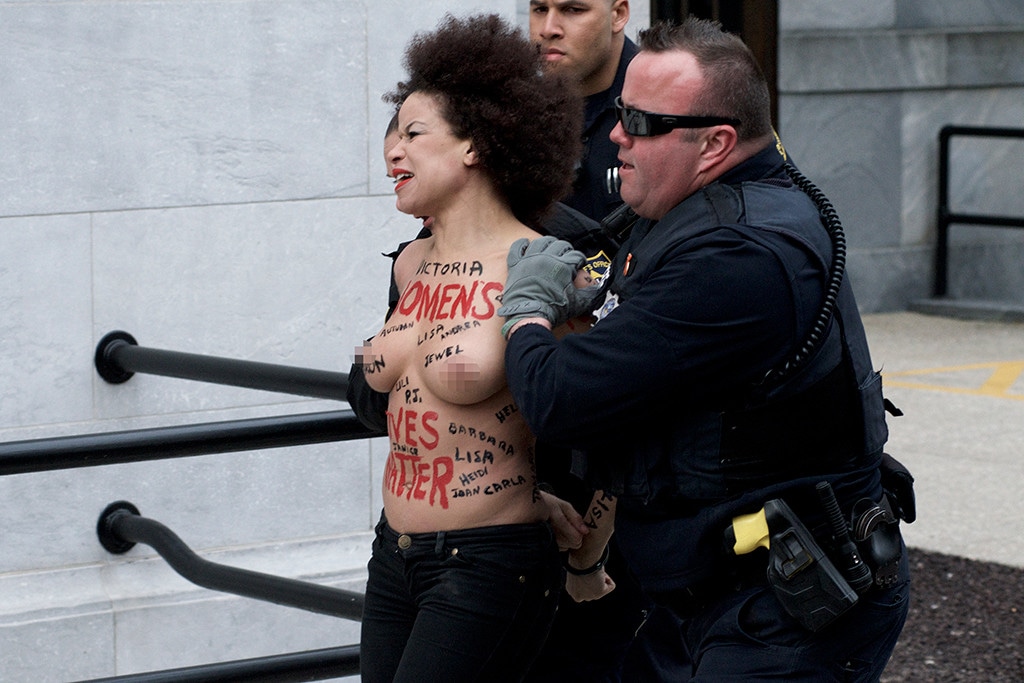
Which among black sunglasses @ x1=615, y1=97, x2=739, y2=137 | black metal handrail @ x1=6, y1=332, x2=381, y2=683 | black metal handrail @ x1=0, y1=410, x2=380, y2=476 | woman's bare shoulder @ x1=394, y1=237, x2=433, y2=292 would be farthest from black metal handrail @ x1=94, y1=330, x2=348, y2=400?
black sunglasses @ x1=615, y1=97, x2=739, y2=137

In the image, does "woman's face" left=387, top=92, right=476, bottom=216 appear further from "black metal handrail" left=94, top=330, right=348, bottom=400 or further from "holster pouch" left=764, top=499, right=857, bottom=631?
"holster pouch" left=764, top=499, right=857, bottom=631

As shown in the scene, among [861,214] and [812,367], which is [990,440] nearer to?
[861,214]

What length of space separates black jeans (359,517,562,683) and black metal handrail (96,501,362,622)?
2.25 feet

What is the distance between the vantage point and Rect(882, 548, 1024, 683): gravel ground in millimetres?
5074

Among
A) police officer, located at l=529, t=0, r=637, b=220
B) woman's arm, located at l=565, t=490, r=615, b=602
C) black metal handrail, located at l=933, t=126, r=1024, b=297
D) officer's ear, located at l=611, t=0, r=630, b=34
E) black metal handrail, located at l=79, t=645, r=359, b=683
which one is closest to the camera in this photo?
woman's arm, located at l=565, t=490, r=615, b=602

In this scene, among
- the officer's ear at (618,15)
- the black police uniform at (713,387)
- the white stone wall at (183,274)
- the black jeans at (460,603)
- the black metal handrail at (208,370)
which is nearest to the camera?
the black police uniform at (713,387)

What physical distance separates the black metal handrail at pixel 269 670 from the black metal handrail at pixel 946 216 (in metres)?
9.08

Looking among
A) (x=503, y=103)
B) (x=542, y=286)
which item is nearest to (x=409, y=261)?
(x=503, y=103)

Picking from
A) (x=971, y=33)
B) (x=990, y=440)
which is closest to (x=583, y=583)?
(x=990, y=440)

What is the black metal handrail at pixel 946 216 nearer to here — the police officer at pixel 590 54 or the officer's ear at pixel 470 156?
the police officer at pixel 590 54

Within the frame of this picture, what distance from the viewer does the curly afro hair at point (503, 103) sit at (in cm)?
282

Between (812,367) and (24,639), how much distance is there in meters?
2.85

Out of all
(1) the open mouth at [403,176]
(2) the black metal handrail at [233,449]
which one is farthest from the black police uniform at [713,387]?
(2) the black metal handrail at [233,449]

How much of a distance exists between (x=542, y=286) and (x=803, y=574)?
0.65m
